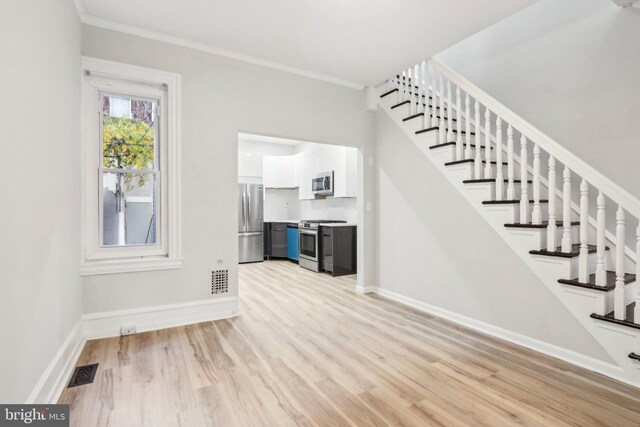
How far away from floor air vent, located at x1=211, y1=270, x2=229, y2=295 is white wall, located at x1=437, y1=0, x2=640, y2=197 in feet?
11.9

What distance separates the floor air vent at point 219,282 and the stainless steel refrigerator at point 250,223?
3.21 meters

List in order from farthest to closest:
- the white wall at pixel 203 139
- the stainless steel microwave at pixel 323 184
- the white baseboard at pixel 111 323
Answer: the stainless steel microwave at pixel 323 184 → the white wall at pixel 203 139 → the white baseboard at pixel 111 323

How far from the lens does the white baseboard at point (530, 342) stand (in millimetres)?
→ 2131

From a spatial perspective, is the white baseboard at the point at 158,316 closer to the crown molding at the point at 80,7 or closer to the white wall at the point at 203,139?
the white wall at the point at 203,139

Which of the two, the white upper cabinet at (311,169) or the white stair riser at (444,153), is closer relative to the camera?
the white stair riser at (444,153)

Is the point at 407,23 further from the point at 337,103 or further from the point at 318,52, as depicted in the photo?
the point at 337,103

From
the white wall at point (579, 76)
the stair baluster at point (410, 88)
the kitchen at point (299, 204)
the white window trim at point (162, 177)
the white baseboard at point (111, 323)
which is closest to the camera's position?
the white baseboard at point (111, 323)

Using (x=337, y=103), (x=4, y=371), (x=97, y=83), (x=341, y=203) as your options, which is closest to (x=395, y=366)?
(x=4, y=371)

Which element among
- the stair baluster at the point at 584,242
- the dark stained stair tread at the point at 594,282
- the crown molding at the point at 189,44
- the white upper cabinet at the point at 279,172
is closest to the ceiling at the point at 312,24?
the crown molding at the point at 189,44

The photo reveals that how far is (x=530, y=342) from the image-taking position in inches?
100

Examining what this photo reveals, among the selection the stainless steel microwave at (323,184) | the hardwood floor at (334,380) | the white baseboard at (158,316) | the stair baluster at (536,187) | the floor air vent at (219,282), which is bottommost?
the hardwood floor at (334,380)

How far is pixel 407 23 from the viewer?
2.75m

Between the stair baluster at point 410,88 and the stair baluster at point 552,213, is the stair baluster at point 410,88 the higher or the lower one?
the higher one

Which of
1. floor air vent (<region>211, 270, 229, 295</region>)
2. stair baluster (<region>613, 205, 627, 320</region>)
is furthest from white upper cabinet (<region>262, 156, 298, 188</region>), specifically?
stair baluster (<region>613, 205, 627, 320</region>)
